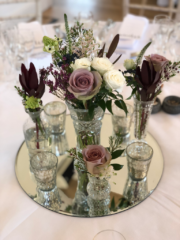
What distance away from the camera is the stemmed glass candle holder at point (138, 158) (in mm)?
874

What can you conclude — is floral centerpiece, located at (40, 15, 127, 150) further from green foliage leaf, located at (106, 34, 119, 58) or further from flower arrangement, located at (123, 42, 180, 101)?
flower arrangement, located at (123, 42, 180, 101)

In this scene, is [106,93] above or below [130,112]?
above

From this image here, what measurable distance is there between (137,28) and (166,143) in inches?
40.4

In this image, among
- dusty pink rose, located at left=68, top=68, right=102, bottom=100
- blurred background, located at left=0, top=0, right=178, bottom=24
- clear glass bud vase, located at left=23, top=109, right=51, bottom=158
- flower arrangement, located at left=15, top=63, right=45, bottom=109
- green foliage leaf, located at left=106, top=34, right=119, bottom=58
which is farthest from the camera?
blurred background, located at left=0, top=0, right=178, bottom=24

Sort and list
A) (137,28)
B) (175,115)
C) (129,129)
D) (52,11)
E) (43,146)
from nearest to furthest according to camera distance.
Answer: (43,146)
(129,129)
(175,115)
(137,28)
(52,11)

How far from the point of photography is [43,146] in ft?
3.37

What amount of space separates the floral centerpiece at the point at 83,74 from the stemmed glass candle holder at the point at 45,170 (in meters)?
0.20

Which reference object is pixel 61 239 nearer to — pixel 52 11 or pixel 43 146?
pixel 43 146

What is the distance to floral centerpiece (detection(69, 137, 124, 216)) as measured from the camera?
0.74 metres

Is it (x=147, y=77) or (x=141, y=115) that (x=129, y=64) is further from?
(x=141, y=115)

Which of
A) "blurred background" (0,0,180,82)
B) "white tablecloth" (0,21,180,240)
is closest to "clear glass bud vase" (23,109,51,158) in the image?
"white tablecloth" (0,21,180,240)

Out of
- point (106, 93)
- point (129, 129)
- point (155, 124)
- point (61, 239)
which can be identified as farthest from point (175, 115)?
point (61, 239)

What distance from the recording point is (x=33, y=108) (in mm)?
894

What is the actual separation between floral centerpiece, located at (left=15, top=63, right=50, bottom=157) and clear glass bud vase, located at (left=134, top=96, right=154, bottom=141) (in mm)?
368
